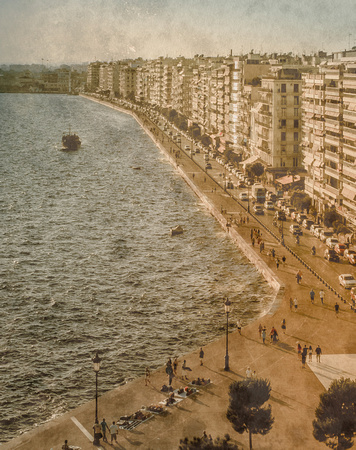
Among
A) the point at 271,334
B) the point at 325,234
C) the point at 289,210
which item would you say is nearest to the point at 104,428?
the point at 271,334

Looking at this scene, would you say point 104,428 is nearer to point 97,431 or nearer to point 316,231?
point 97,431

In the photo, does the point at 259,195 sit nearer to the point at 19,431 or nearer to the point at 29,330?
the point at 29,330

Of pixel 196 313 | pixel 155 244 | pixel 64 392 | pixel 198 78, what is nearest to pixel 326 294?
pixel 196 313

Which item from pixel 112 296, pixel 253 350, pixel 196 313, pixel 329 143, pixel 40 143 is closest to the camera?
pixel 253 350

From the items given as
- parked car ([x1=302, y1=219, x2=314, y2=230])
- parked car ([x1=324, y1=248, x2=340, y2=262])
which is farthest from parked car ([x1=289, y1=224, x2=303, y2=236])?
parked car ([x1=324, y1=248, x2=340, y2=262])

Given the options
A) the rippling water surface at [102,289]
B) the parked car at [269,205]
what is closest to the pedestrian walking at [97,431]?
the rippling water surface at [102,289]

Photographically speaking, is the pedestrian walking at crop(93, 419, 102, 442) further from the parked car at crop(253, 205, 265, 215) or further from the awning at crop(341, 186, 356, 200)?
→ the parked car at crop(253, 205, 265, 215)
